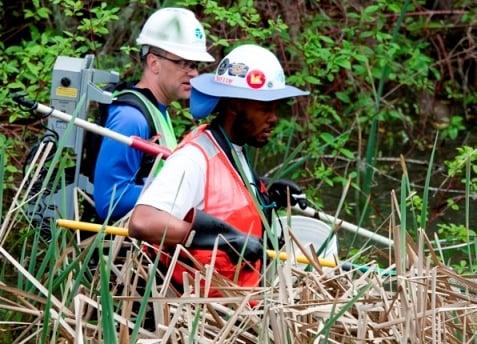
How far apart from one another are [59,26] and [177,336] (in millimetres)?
4577

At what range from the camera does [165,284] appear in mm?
4652

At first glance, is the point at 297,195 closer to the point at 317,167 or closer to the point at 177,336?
the point at 177,336

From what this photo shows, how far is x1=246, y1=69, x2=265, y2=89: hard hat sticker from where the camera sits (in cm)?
513

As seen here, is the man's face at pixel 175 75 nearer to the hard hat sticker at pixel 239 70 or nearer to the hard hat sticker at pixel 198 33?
the hard hat sticker at pixel 198 33

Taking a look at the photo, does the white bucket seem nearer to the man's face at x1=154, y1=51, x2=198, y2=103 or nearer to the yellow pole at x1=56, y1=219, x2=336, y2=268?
the yellow pole at x1=56, y1=219, x2=336, y2=268

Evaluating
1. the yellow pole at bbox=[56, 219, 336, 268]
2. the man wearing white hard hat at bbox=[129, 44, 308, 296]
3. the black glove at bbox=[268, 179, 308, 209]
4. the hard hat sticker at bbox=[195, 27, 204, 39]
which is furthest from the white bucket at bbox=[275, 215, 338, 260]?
the hard hat sticker at bbox=[195, 27, 204, 39]

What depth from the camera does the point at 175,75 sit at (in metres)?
6.25

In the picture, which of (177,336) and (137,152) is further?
(137,152)

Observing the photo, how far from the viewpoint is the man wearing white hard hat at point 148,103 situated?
19.2ft

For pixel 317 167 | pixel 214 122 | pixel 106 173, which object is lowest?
pixel 317 167

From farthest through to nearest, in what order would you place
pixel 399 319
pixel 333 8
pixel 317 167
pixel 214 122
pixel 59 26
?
pixel 333 8, pixel 59 26, pixel 317 167, pixel 214 122, pixel 399 319

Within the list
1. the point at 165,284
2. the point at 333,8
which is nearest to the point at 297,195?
the point at 165,284

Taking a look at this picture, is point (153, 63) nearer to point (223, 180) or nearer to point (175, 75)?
point (175, 75)

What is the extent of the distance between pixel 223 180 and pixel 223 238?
0.24m
